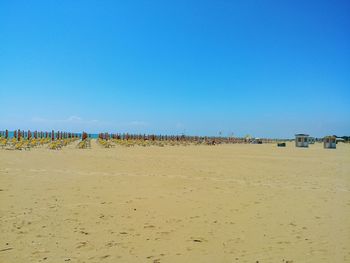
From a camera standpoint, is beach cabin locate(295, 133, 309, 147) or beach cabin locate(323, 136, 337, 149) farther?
beach cabin locate(295, 133, 309, 147)

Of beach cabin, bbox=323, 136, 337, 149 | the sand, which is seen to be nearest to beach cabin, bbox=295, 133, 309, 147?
beach cabin, bbox=323, 136, 337, 149

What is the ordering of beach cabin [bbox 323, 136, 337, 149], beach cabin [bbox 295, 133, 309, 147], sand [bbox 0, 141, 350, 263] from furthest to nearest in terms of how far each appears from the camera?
1. beach cabin [bbox 295, 133, 309, 147]
2. beach cabin [bbox 323, 136, 337, 149]
3. sand [bbox 0, 141, 350, 263]

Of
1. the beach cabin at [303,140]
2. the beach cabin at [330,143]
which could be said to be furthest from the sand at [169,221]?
the beach cabin at [303,140]

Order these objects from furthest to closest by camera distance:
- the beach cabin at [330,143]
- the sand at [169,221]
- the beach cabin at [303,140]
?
the beach cabin at [303,140] → the beach cabin at [330,143] → the sand at [169,221]

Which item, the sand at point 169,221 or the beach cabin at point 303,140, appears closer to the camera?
the sand at point 169,221

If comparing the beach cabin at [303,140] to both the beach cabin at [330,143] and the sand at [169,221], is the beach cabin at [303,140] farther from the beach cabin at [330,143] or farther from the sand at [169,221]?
the sand at [169,221]

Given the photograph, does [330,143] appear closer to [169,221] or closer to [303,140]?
[303,140]

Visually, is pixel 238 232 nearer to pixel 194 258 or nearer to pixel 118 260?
pixel 194 258

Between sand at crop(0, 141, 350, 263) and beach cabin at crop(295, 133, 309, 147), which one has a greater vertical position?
beach cabin at crop(295, 133, 309, 147)

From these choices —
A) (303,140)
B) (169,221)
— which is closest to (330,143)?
(303,140)

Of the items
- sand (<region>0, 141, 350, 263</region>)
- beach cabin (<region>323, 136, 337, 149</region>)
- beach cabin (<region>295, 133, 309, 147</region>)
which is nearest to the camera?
sand (<region>0, 141, 350, 263</region>)

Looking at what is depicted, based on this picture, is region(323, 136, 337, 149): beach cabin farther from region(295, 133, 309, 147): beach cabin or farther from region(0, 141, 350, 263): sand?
region(0, 141, 350, 263): sand

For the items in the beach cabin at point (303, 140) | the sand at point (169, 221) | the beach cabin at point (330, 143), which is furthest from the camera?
the beach cabin at point (303, 140)

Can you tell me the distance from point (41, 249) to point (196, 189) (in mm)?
5366
